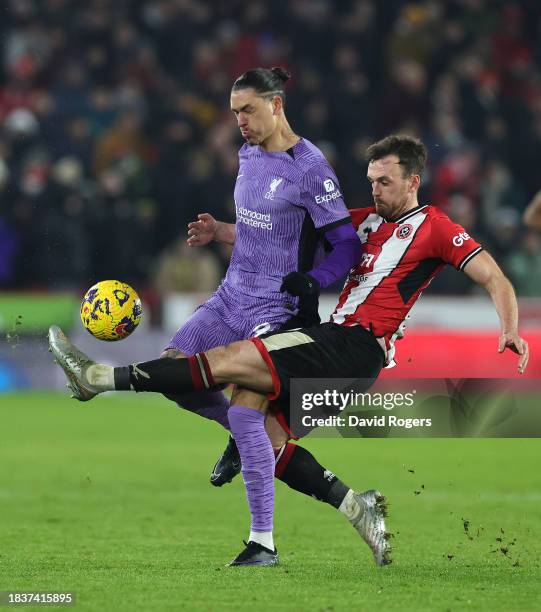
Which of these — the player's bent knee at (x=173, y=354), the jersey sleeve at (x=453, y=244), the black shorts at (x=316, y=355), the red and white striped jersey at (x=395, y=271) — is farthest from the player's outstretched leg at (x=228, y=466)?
the jersey sleeve at (x=453, y=244)

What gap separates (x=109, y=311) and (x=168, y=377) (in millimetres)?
580

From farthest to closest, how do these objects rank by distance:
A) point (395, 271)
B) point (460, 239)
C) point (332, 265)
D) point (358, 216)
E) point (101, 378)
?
point (358, 216) < point (395, 271) < point (332, 265) < point (460, 239) < point (101, 378)

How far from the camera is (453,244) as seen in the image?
6.03m

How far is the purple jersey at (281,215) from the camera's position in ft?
20.5

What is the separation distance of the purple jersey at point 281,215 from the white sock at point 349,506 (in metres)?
0.91

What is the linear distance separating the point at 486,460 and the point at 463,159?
5.35m

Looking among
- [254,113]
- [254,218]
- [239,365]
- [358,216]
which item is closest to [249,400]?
[239,365]

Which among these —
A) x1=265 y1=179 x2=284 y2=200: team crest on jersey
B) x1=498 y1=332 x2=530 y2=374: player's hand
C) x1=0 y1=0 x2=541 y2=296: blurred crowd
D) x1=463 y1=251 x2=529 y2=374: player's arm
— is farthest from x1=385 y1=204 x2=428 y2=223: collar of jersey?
x1=0 y1=0 x2=541 y2=296: blurred crowd

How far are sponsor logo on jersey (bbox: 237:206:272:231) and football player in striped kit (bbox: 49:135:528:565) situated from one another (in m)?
0.45

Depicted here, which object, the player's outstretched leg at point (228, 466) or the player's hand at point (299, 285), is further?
the player's outstretched leg at point (228, 466)

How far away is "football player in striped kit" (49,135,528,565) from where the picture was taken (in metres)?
5.92

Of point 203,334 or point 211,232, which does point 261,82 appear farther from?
point 203,334

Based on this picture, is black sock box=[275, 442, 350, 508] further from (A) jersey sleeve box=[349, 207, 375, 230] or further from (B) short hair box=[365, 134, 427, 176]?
(B) short hair box=[365, 134, 427, 176]

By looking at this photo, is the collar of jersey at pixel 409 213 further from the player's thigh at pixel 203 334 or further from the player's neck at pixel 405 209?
the player's thigh at pixel 203 334
